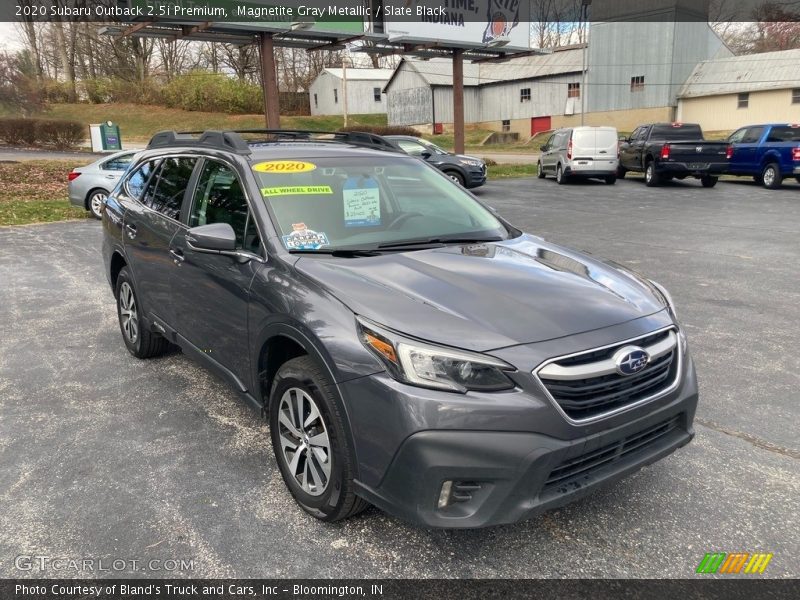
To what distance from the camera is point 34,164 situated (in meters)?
22.5

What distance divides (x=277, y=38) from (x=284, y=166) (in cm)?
1990

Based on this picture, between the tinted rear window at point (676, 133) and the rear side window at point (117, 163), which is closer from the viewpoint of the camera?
the rear side window at point (117, 163)

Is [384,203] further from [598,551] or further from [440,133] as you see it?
[440,133]

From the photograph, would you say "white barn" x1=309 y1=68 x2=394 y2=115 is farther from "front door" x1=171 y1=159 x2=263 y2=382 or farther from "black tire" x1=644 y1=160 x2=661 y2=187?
"front door" x1=171 y1=159 x2=263 y2=382

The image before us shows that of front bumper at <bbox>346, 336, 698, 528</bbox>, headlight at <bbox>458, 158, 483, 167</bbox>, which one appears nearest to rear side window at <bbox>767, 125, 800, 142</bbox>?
headlight at <bbox>458, 158, 483, 167</bbox>

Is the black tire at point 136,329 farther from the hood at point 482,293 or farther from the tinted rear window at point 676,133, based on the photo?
the tinted rear window at point 676,133

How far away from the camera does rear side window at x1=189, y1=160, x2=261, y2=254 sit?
346 centimetres

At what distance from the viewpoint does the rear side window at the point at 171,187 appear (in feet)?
14.0

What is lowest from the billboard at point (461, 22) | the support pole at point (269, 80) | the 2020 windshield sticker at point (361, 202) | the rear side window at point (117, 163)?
the 2020 windshield sticker at point (361, 202)

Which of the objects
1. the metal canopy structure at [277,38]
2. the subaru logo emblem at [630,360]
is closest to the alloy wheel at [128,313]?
the subaru logo emblem at [630,360]

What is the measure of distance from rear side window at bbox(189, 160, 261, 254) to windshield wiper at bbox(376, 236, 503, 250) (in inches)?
28.1

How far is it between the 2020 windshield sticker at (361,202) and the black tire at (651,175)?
57.8 ft

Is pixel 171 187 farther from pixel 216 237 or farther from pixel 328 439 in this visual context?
pixel 328 439

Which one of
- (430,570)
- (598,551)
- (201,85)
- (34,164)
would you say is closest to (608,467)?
(598,551)
